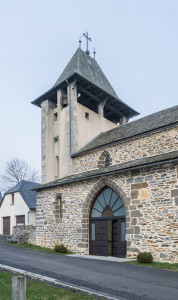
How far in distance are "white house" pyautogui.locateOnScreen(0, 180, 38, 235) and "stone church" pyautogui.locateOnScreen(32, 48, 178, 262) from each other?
21.4ft

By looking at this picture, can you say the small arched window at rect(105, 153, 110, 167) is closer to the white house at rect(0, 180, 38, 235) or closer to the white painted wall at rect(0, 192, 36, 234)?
the white house at rect(0, 180, 38, 235)

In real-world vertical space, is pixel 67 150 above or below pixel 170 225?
above

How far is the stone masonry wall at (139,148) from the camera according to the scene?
45.6ft

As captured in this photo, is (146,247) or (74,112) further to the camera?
(74,112)

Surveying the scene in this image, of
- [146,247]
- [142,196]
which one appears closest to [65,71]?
[142,196]

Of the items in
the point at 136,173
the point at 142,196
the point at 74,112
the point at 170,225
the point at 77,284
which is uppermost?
the point at 74,112

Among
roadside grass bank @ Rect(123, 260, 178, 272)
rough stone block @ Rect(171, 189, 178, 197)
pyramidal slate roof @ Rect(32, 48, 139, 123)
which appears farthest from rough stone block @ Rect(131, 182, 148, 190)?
pyramidal slate roof @ Rect(32, 48, 139, 123)

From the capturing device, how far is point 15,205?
2636cm

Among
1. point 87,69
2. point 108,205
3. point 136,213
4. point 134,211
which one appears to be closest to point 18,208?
point 87,69

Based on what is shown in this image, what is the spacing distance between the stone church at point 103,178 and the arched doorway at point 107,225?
29 millimetres

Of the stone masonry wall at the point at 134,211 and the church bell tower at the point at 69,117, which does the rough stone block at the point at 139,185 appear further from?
the church bell tower at the point at 69,117

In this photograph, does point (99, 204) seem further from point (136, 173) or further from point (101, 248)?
point (136, 173)

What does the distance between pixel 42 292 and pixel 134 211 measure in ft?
21.0

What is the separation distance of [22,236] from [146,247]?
353 inches
